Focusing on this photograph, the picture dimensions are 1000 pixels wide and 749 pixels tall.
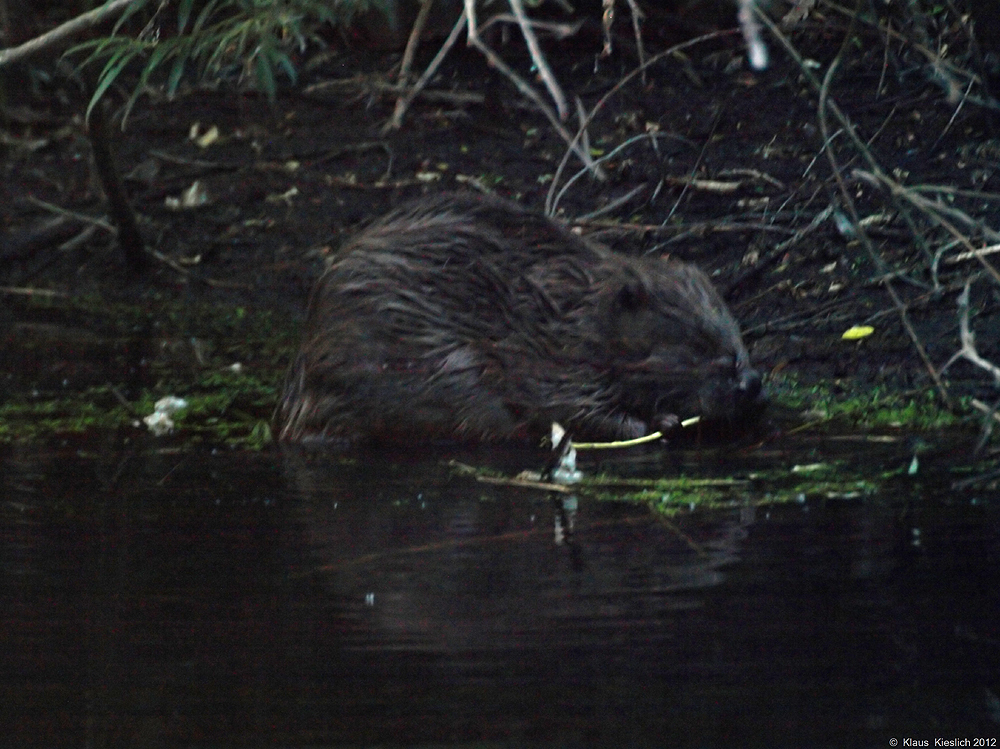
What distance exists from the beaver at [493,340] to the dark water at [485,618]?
30.9 inches

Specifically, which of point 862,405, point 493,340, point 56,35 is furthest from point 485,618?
point 862,405

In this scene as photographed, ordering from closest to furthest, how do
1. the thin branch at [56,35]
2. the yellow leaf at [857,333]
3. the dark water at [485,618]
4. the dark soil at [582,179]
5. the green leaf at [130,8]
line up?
the dark water at [485,618], the thin branch at [56,35], the green leaf at [130,8], the yellow leaf at [857,333], the dark soil at [582,179]

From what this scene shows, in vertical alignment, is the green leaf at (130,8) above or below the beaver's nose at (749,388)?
above

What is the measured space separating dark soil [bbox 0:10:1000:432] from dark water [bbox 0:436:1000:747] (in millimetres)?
1849

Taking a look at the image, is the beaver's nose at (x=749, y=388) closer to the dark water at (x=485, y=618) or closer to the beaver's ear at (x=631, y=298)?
the beaver's ear at (x=631, y=298)

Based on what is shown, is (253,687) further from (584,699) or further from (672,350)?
(672,350)

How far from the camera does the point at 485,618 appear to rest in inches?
99.9

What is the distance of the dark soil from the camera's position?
17.8 ft

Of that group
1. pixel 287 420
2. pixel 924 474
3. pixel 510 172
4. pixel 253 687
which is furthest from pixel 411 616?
pixel 510 172

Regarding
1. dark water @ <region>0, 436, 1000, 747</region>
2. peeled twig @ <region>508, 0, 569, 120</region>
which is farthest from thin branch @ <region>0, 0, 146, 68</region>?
peeled twig @ <region>508, 0, 569, 120</region>

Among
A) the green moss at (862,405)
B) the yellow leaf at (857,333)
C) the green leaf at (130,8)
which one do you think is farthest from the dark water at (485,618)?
the yellow leaf at (857,333)

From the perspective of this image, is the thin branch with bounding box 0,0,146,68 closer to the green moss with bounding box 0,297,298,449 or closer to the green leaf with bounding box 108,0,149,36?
the green leaf with bounding box 108,0,149,36

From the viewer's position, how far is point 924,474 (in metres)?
3.55

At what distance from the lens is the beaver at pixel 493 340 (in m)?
4.39
